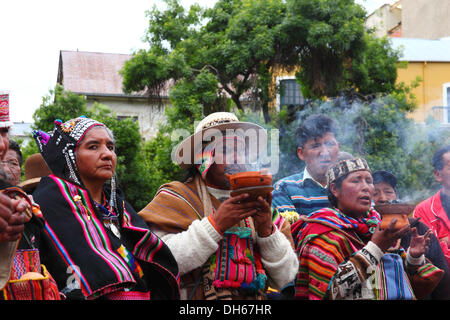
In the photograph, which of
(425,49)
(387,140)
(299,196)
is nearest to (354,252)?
(299,196)

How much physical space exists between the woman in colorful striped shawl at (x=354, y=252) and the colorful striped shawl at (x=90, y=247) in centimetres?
98

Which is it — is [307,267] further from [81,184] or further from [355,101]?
[355,101]

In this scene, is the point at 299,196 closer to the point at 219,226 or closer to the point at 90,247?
the point at 219,226

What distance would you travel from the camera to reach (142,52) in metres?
17.6

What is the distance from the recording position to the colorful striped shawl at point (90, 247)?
2859 millimetres

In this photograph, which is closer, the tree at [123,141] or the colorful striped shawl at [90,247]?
the colorful striped shawl at [90,247]

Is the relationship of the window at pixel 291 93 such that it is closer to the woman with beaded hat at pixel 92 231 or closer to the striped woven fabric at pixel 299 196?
the striped woven fabric at pixel 299 196

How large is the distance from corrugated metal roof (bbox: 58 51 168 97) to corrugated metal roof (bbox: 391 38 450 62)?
1491 centimetres

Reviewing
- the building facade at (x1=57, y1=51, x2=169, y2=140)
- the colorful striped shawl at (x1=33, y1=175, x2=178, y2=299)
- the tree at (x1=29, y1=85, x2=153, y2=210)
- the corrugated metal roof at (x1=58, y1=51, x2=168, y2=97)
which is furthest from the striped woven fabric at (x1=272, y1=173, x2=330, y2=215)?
the corrugated metal roof at (x1=58, y1=51, x2=168, y2=97)

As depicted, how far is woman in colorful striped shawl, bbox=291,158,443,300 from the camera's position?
11.5ft

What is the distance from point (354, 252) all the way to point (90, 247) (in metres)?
1.77

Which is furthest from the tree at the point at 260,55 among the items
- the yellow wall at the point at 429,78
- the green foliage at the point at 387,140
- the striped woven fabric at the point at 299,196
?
the striped woven fabric at the point at 299,196

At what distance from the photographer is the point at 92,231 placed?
120 inches
